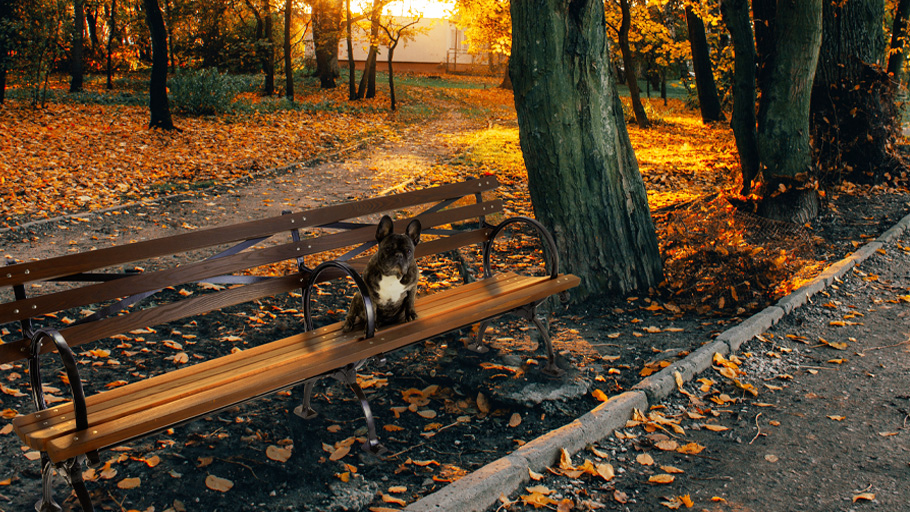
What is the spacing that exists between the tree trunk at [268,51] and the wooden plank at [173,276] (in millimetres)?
18860

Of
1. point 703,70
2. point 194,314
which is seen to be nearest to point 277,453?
point 194,314

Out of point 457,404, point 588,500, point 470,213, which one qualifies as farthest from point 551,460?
point 470,213

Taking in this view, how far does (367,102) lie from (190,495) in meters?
19.5

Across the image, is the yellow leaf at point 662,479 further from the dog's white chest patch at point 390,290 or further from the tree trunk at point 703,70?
the tree trunk at point 703,70

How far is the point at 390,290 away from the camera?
3.51m

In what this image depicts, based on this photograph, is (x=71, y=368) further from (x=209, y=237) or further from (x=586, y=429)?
(x=586, y=429)

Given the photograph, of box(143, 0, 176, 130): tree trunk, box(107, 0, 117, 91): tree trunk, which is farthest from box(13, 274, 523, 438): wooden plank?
box(107, 0, 117, 91): tree trunk

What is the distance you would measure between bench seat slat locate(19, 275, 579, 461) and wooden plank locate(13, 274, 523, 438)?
6 cm

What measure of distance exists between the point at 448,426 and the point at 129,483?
158 centimetres

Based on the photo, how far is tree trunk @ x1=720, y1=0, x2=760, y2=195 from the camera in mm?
7582

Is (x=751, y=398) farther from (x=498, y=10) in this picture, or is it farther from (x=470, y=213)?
(x=498, y=10)

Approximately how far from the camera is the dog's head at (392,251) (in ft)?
11.3

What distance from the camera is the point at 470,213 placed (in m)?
4.84

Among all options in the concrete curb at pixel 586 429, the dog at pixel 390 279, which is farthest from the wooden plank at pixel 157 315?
the concrete curb at pixel 586 429
